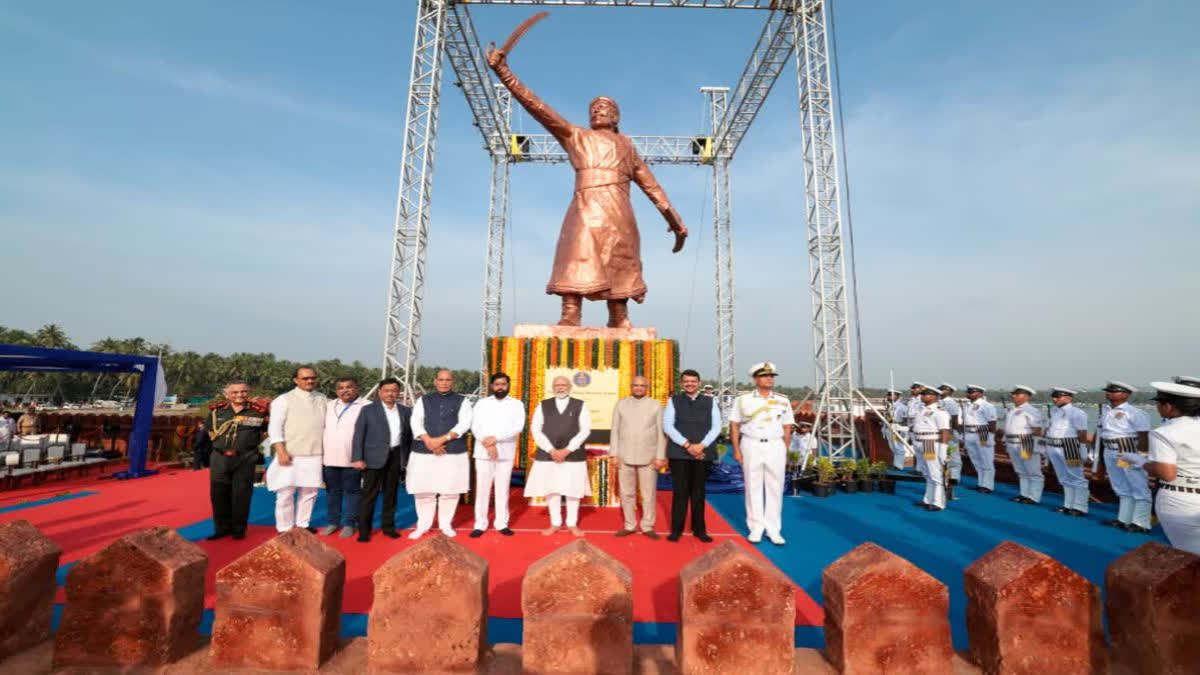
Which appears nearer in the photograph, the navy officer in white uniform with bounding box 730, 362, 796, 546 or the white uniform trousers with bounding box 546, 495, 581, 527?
the navy officer in white uniform with bounding box 730, 362, 796, 546

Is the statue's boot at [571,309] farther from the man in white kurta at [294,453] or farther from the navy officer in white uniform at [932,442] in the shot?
the navy officer in white uniform at [932,442]

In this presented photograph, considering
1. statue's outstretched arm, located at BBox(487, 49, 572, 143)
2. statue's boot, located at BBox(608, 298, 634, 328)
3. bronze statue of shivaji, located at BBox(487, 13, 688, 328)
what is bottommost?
statue's boot, located at BBox(608, 298, 634, 328)

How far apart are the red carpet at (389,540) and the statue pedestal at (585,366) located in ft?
3.60

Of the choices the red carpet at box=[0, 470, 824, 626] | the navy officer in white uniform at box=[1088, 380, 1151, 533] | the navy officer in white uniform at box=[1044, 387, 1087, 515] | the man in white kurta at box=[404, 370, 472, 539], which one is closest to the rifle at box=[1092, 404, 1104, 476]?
the navy officer in white uniform at box=[1044, 387, 1087, 515]

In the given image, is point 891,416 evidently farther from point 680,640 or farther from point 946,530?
point 680,640

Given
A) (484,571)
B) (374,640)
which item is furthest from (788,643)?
(374,640)

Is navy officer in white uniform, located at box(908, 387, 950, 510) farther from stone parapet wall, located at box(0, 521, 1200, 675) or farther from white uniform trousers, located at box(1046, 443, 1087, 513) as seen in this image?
stone parapet wall, located at box(0, 521, 1200, 675)

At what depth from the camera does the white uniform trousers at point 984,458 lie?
24.5 feet

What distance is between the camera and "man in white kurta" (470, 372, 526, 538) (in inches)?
181

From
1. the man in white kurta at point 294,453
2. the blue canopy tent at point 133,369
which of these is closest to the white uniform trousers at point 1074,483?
the man in white kurta at point 294,453

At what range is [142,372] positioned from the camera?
7.84 m

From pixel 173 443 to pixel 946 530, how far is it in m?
11.5

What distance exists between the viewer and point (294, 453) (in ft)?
14.7

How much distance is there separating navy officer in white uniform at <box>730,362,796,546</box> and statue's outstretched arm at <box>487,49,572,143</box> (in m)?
3.48
